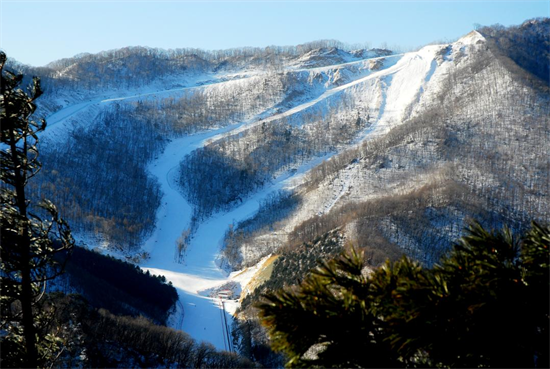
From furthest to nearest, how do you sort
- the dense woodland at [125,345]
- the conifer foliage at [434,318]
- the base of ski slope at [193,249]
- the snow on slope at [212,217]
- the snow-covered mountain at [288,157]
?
the snow-covered mountain at [288,157]
the snow on slope at [212,217]
the base of ski slope at [193,249]
the dense woodland at [125,345]
the conifer foliage at [434,318]

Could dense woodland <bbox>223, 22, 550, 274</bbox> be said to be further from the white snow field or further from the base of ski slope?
the white snow field

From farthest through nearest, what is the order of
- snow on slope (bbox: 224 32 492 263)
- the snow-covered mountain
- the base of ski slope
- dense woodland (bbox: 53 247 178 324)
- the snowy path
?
snow on slope (bbox: 224 32 492 263) → the snow-covered mountain → the snowy path → the base of ski slope → dense woodland (bbox: 53 247 178 324)

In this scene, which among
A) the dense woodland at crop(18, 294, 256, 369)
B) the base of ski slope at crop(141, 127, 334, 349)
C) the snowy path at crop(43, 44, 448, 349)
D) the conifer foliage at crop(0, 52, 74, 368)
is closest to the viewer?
the conifer foliage at crop(0, 52, 74, 368)

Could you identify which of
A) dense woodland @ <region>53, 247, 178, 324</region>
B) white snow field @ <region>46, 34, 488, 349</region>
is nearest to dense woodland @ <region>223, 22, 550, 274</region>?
white snow field @ <region>46, 34, 488, 349</region>

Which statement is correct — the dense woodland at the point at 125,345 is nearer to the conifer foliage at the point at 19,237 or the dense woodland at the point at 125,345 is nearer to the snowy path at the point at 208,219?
the snowy path at the point at 208,219

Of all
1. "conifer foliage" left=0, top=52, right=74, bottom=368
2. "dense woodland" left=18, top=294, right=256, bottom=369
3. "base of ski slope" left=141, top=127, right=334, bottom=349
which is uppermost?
"conifer foliage" left=0, top=52, right=74, bottom=368

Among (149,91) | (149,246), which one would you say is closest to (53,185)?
(149,246)

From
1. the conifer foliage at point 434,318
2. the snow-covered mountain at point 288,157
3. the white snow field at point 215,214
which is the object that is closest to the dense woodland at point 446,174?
the snow-covered mountain at point 288,157
